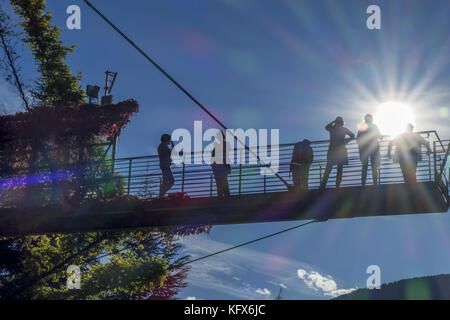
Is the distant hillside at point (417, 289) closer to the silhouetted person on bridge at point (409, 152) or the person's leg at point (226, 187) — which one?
the person's leg at point (226, 187)

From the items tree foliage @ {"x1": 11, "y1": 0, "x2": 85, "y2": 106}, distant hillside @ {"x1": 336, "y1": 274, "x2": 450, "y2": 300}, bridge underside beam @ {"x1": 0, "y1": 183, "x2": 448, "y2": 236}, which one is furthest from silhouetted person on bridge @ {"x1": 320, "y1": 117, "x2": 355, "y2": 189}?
distant hillside @ {"x1": 336, "y1": 274, "x2": 450, "y2": 300}

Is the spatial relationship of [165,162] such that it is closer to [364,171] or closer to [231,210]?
[231,210]

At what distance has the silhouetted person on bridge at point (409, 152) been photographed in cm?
1202

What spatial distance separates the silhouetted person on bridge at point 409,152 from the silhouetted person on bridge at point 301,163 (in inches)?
78.2

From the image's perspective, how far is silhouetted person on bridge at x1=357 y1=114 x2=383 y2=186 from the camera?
1222 centimetres

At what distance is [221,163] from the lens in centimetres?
1339

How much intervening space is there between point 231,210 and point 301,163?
209 cm

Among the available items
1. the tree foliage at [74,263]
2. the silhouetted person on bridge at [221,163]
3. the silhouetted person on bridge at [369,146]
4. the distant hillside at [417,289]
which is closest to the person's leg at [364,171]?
the silhouetted person on bridge at [369,146]

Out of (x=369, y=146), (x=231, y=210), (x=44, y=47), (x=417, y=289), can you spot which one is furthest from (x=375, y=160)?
(x=417, y=289)

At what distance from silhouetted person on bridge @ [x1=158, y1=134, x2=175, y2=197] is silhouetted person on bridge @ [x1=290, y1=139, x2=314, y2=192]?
3.22 meters

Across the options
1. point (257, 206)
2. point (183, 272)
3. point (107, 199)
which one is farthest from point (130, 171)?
point (183, 272)

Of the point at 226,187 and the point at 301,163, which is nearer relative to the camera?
the point at 301,163

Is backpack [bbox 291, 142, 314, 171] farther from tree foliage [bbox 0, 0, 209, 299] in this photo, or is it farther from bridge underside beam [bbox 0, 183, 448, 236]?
tree foliage [bbox 0, 0, 209, 299]
